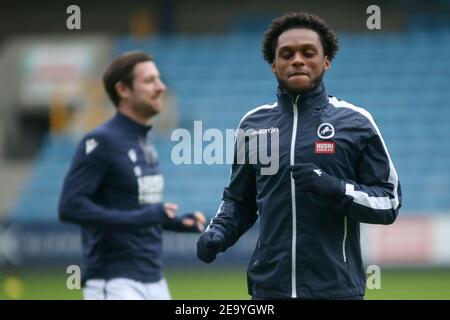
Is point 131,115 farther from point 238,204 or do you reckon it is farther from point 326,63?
point 326,63

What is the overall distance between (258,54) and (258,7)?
2.42 meters

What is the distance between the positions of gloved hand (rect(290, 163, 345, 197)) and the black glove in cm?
49

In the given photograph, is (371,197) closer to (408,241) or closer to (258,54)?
(408,241)

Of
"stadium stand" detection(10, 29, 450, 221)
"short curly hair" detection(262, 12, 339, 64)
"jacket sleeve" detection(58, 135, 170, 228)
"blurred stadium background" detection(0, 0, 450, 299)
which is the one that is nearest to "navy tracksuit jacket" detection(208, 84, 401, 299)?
"short curly hair" detection(262, 12, 339, 64)

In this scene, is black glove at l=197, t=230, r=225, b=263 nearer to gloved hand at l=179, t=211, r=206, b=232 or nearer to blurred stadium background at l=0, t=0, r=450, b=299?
gloved hand at l=179, t=211, r=206, b=232

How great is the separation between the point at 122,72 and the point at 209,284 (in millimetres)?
6029

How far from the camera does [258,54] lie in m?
19.3

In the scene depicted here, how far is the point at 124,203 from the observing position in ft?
19.2

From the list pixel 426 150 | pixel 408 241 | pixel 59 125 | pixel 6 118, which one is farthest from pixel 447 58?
pixel 6 118

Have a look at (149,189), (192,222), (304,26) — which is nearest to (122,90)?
(149,189)

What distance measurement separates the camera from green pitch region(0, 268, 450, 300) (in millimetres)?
10625

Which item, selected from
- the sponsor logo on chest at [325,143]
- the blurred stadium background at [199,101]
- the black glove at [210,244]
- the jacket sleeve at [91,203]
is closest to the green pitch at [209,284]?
the blurred stadium background at [199,101]

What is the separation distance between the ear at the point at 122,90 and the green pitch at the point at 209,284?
4.25 meters

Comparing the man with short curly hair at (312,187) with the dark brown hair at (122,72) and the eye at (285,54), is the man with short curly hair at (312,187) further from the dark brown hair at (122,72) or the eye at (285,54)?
the dark brown hair at (122,72)
